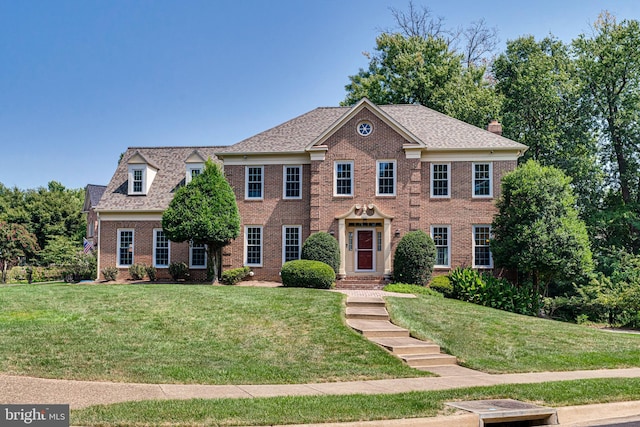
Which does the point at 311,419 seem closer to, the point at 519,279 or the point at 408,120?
the point at 519,279

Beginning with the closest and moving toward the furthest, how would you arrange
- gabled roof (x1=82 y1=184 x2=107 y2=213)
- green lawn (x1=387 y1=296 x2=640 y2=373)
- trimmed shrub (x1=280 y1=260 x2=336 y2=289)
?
green lawn (x1=387 y1=296 x2=640 y2=373)
trimmed shrub (x1=280 y1=260 x2=336 y2=289)
gabled roof (x1=82 y1=184 x2=107 y2=213)

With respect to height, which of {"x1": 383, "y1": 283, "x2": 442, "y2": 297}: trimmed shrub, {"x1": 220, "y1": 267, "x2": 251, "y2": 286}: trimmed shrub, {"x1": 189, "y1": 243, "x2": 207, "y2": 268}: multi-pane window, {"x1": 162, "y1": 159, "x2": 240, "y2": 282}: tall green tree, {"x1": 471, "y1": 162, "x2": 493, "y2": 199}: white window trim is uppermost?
{"x1": 471, "y1": 162, "x2": 493, "y2": 199}: white window trim

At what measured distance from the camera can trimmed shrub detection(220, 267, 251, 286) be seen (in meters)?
26.4

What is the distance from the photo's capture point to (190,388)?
9570 mm

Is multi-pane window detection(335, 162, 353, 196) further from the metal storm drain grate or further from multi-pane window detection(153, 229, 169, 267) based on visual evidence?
the metal storm drain grate

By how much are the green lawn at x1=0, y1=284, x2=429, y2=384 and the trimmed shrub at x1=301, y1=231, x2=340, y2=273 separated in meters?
7.04

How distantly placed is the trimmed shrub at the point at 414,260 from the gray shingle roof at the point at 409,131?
471 cm

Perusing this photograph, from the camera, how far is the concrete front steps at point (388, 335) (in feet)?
42.4

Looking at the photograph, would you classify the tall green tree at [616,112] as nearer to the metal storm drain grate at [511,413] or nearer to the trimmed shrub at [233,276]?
the trimmed shrub at [233,276]

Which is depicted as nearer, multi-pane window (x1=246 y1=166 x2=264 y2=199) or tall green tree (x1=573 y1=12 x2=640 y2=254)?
multi-pane window (x1=246 y1=166 x2=264 y2=199)

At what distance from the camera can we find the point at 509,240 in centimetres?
2398

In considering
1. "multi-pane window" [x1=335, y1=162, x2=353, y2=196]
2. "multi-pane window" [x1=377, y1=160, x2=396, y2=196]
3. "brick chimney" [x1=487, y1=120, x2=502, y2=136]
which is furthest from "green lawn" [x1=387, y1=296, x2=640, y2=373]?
"brick chimney" [x1=487, y1=120, x2=502, y2=136]

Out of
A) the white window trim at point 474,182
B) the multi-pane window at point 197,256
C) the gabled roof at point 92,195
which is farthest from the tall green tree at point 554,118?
the gabled roof at point 92,195

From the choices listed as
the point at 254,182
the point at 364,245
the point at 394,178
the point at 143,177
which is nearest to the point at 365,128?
the point at 394,178
